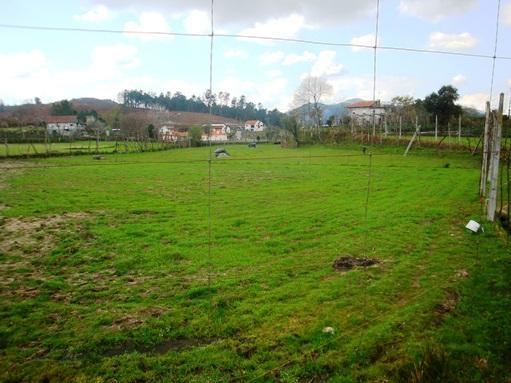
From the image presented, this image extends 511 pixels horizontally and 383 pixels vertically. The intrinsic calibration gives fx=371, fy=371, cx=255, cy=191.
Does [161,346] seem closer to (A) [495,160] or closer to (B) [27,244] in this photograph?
(B) [27,244]

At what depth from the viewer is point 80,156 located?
3544cm

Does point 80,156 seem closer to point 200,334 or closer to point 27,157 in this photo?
point 27,157

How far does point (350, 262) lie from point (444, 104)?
35007mm

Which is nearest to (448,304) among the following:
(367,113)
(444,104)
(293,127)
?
(444,104)

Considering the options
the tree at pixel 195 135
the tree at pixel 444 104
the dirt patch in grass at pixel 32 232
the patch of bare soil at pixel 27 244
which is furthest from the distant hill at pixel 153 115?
the patch of bare soil at pixel 27 244

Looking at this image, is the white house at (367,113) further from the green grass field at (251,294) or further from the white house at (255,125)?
the white house at (255,125)

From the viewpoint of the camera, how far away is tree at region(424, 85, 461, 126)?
117 ft

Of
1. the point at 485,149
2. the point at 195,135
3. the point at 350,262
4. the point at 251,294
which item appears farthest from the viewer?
the point at 195,135

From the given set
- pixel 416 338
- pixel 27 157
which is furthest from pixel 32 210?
pixel 27 157

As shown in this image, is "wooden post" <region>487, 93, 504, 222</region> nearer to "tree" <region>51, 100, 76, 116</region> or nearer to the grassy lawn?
the grassy lawn

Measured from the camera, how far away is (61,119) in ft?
225

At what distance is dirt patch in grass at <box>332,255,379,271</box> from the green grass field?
0.49 ft

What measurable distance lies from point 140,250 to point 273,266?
3.20m

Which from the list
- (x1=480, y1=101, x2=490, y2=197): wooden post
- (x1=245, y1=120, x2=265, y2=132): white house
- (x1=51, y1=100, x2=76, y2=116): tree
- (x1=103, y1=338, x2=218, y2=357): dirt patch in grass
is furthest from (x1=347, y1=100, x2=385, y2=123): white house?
(x1=51, y1=100, x2=76, y2=116): tree
